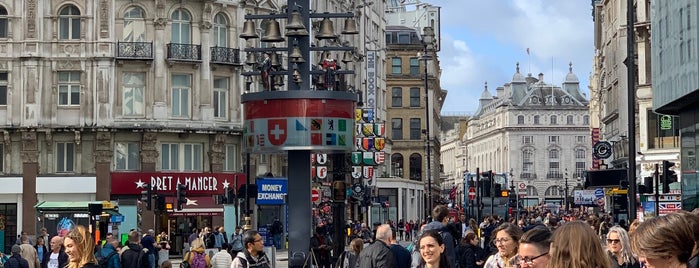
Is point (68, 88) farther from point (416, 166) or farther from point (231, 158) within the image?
point (416, 166)

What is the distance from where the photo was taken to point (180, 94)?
5766 centimetres

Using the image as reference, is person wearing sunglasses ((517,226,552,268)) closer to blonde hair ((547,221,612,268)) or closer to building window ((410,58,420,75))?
blonde hair ((547,221,612,268))

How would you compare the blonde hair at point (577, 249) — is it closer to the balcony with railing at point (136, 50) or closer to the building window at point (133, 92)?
the balcony with railing at point (136, 50)

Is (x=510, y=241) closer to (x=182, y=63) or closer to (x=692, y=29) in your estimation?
(x=692, y=29)

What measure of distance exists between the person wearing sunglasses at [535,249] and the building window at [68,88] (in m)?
49.0

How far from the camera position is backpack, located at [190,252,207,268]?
2291 centimetres

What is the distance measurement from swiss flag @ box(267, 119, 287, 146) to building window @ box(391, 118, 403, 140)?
292 feet

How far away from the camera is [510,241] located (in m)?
11.8

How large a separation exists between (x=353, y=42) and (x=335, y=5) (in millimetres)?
6174

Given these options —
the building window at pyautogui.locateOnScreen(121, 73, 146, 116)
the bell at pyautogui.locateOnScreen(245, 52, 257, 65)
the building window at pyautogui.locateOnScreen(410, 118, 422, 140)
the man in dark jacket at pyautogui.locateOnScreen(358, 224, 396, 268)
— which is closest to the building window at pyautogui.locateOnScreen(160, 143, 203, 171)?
the building window at pyautogui.locateOnScreen(121, 73, 146, 116)

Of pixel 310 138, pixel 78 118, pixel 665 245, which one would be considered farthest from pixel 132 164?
pixel 665 245

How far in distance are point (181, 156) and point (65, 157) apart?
4.87 m

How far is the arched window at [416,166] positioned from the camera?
116 metres

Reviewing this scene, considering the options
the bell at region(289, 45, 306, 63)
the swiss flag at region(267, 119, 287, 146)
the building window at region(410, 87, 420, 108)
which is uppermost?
the building window at region(410, 87, 420, 108)
